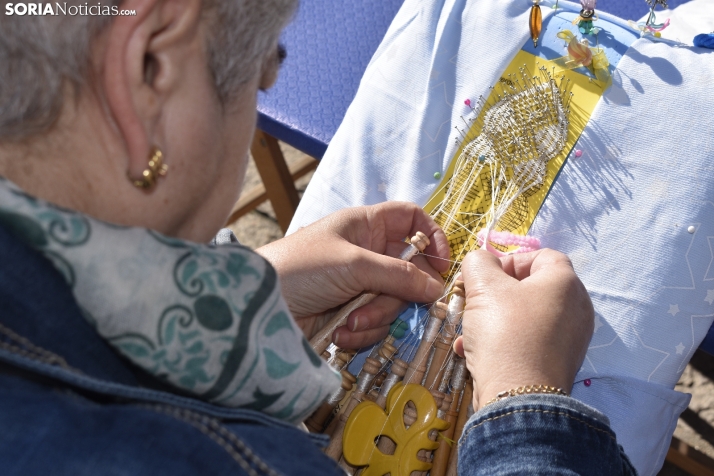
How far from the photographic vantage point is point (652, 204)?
948mm

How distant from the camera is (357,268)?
960 mm

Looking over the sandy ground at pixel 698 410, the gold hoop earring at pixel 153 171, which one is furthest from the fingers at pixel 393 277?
the sandy ground at pixel 698 410

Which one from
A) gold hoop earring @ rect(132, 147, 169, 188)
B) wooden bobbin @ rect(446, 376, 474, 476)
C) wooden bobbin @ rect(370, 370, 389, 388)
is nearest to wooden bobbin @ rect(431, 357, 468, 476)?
wooden bobbin @ rect(446, 376, 474, 476)

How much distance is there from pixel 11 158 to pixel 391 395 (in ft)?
1.92

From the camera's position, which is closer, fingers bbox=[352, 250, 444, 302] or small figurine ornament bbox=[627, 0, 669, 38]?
fingers bbox=[352, 250, 444, 302]

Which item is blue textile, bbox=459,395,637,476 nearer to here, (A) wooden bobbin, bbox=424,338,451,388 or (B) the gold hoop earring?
(A) wooden bobbin, bbox=424,338,451,388

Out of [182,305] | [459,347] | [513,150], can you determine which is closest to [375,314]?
[459,347]

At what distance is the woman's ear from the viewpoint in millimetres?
461

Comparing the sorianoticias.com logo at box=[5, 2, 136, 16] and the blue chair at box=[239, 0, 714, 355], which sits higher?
the sorianoticias.com logo at box=[5, 2, 136, 16]

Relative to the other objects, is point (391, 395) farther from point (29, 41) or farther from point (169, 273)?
point (29, 41)

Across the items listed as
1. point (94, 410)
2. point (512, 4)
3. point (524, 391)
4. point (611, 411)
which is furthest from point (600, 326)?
point (94, 410)

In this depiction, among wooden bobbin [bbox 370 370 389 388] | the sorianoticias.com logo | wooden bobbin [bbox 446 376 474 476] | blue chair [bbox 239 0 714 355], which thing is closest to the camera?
the sorianoticias.com logo

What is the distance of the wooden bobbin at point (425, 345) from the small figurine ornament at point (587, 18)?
1.79 feet

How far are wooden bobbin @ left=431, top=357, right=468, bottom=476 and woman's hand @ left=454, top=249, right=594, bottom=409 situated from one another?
4cm
